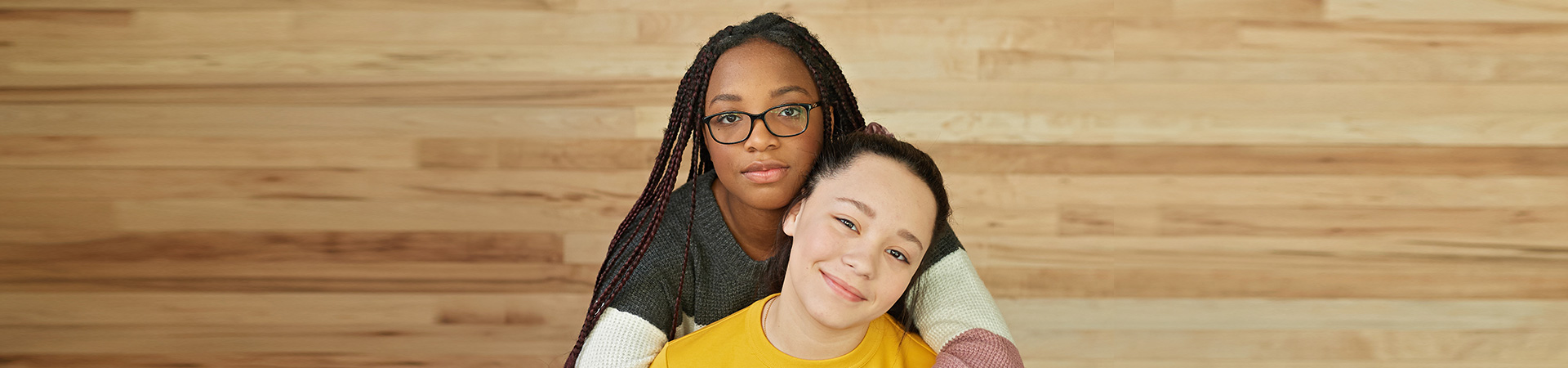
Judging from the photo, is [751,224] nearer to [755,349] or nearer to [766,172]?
[766,172]

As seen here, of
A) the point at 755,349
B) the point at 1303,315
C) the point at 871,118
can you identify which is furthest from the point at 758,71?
the point at 1303,315

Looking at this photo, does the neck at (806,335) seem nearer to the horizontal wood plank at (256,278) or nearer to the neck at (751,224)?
the neck at (751,224)

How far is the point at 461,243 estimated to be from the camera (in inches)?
90.1

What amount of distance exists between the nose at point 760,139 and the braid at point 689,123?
0.36 ft

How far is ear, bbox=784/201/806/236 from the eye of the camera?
1324 mm

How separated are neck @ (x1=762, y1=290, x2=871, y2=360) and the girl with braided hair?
134 millimetres

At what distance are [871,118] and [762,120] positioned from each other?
0.93 m

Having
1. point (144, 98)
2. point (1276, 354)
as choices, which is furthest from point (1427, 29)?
point (144, 98)

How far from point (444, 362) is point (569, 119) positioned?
2.09ft

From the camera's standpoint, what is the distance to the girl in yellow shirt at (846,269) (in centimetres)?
119

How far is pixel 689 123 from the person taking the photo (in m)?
1.46

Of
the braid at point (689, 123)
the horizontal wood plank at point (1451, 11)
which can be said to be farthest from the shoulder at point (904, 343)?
the horizontal wood plank at point (1451, 11)

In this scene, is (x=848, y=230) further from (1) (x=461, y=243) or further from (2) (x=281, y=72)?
(2) (x=281, y=72)

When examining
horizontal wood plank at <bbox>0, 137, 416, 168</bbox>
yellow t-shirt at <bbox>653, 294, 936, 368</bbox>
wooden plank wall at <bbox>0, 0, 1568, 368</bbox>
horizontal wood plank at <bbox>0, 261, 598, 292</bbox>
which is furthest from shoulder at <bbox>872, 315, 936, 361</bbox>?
horizontal wood plank at <bbox>0, 137, 416, 168</bbox>
